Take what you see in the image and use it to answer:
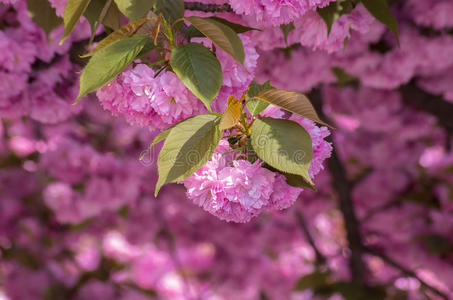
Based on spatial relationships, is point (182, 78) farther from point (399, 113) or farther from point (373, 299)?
point (399, 113)

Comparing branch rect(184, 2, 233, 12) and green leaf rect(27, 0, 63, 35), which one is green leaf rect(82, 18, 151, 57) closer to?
branch rect(184, 2, 233, 12)

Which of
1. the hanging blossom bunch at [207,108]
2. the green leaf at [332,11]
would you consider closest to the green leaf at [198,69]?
the hanging blossom bunch at [207,108]

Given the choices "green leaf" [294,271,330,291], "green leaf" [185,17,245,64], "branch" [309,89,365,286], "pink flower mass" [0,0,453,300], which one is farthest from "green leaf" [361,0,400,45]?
"green leaf" [294,271,330,291]

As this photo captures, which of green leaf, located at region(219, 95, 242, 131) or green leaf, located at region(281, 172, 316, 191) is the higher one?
green leaf, located at region(219, 95, 242, 131)

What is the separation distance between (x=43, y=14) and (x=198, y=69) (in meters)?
0.49

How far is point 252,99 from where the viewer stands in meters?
0.65

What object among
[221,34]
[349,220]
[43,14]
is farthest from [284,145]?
[349,220]

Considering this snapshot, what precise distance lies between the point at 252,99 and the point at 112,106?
22 centimetres

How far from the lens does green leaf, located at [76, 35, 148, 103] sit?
1.93 feet

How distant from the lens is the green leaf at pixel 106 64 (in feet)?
1.93

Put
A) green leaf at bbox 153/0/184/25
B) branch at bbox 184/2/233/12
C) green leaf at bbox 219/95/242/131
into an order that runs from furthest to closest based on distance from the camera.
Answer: branch at bbox 184/2/233/12 → green leaf at bbox 153/0/184/25 → green leaf at bbox 219/95/242/131

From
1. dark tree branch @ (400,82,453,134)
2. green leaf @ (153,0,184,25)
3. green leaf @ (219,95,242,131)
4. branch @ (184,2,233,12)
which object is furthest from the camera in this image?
dark tree branch @ (400,82,453,134)

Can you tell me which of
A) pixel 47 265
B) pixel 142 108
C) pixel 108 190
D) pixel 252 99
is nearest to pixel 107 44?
pixel 142 108

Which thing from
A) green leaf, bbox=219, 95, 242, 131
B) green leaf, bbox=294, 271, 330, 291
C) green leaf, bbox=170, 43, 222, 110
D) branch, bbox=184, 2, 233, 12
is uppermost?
green leaf, bbox=170, 43, 222, 110
